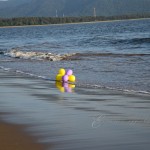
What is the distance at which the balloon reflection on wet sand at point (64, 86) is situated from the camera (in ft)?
37.1

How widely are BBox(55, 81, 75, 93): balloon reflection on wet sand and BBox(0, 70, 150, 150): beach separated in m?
0.26

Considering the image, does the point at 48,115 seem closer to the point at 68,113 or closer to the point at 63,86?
the point at 68,113

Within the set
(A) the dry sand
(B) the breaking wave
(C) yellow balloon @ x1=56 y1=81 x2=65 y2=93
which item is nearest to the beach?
(A) the dry sand

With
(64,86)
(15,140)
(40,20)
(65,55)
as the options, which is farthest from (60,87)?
(40,20)

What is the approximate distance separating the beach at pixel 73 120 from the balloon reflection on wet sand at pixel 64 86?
10.1 inches

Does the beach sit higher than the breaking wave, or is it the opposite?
the beach

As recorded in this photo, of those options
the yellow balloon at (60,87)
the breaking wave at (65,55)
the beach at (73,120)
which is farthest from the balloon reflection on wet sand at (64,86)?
the breaking wave at (65,55)

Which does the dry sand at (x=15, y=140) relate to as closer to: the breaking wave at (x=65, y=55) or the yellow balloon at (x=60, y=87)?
the yellow balloon at (x=60, y=87)

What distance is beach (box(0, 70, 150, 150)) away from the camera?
610 centimetres

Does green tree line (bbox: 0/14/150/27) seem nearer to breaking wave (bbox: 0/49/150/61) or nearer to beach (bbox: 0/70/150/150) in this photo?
breaking wave (bbox: 0/49/150/61)

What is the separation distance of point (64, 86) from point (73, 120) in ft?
15.9

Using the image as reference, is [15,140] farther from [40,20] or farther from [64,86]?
[40,20]

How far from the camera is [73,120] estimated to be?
24.3 feet

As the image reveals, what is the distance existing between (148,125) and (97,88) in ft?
15.1
